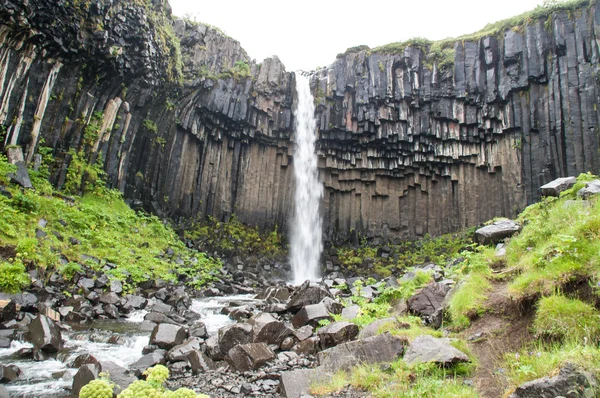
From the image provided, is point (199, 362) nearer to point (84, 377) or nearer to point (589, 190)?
point (84, 377)

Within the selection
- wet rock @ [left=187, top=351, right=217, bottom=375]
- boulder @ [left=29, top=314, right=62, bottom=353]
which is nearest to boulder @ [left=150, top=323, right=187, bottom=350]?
wet rock @ [left=187, top=351, right=217, bottom=375]

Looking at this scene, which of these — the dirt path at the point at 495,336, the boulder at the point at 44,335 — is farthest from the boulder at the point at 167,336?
the dirt path at the point at 495,336

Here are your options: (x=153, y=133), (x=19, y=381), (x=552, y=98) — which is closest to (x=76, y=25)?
(x=153, y=133)

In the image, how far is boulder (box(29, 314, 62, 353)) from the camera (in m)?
6.77

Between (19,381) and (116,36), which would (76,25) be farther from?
(19,381)

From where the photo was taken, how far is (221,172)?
2556 cm

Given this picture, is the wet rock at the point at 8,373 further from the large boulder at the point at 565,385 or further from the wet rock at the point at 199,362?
the large boulder at the point at 565,385

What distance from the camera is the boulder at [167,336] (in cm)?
758

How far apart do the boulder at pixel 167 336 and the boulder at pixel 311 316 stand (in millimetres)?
2460

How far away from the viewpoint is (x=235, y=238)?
2375 centimetres

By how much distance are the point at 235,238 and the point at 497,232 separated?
17.4 m

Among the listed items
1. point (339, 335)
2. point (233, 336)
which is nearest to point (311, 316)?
point (339, 335)

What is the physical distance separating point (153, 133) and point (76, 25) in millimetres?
6906

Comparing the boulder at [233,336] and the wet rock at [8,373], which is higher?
the boulder at [233,336]
